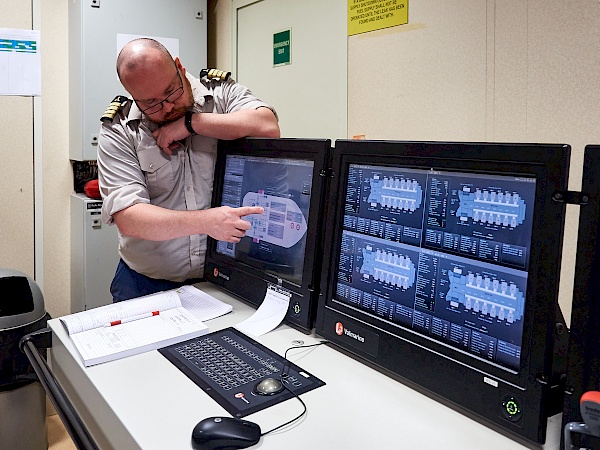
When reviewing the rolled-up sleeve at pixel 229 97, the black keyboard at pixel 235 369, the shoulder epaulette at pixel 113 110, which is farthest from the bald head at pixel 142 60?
the black keyboard at pixel 235 369

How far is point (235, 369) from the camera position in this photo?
3.61 ft

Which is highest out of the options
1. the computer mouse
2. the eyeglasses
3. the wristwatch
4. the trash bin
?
the eyeglasses

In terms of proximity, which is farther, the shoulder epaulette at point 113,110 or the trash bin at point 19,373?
the trash bin at point 19,373

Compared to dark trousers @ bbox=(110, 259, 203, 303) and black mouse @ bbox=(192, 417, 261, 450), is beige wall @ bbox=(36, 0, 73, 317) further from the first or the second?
black mouse @ bbox=(192, 417, 261, 450)

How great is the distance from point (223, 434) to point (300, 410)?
0.56 feet

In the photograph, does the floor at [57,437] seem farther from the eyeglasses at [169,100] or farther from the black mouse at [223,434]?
the black mouse at [223,434]

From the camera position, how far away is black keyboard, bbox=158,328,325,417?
3.25ft

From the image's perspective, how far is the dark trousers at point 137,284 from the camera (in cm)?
177

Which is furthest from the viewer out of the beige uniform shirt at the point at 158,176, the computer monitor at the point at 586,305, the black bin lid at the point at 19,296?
the black bin lid at the point at 19,296

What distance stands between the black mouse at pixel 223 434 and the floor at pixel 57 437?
1.84 meters

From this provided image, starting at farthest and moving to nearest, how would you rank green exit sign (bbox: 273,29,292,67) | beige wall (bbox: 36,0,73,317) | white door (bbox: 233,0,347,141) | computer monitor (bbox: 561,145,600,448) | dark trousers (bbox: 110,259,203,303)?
beige wall (bbox: 36,0,73,317)
green exit sign (bbox: 273,29,292,67)
white door (bbox: 233,0,347,141)
dark trousers (bbox: 110,259,203,303)
computer monitor (bbox: 561,145,600,448)

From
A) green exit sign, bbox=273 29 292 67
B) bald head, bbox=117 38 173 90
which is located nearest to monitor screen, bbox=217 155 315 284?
bald head, bbox=117 38 173 90

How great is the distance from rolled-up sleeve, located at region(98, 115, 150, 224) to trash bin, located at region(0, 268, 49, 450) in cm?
74

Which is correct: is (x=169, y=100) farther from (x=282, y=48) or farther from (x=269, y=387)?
(x=282, y=48)
